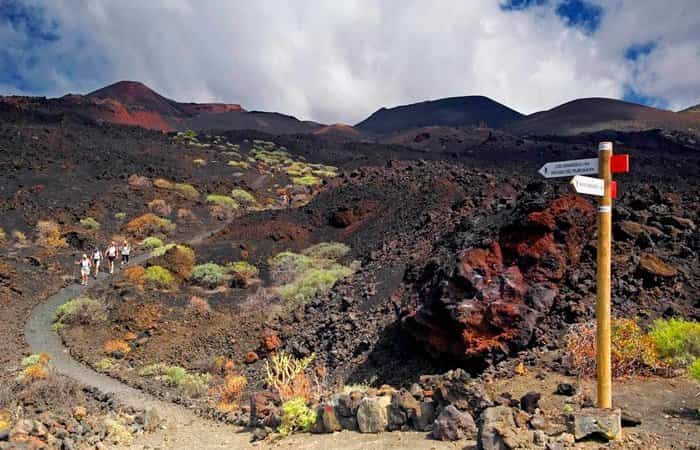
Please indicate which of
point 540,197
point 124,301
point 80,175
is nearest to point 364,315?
point 540,197

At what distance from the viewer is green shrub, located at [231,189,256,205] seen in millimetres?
35562

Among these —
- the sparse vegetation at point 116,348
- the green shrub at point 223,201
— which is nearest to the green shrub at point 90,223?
the green shrub at point 223,201

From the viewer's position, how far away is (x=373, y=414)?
679 cm

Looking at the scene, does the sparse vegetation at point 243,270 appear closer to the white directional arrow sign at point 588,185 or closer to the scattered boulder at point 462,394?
the scattered boulder at point 462,394

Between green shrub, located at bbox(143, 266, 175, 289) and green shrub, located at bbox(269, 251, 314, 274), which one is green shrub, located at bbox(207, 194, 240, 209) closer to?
green shrub, located at bbox(269, 251, 314, 274)

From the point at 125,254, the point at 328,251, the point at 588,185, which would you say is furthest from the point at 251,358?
the point at 125,254

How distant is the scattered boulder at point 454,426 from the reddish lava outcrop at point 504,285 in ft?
6.54

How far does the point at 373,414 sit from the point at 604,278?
3220mm

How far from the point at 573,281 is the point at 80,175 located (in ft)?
106

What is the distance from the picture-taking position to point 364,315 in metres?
11.6

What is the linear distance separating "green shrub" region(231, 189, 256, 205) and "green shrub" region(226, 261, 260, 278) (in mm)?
14914

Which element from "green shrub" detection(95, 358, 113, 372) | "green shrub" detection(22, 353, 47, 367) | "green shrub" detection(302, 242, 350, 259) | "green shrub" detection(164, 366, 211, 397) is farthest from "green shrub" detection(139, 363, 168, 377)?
"green shrub" detection(302, 242, 350, 259)

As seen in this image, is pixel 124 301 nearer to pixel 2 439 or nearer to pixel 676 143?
pixel 2 439

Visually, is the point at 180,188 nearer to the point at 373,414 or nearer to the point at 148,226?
the point at 148,226
